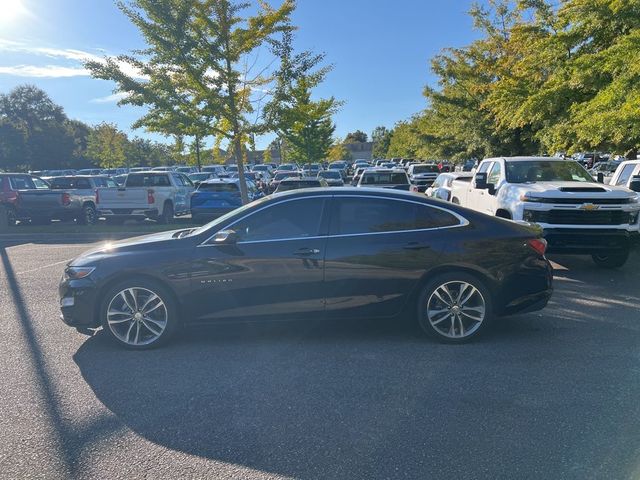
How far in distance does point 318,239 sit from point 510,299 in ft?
6.93

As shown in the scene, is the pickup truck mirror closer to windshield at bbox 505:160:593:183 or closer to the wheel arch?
windshield at bbox 505:160:593:183

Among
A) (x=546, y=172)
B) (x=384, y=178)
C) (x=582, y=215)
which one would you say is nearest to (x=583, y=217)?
(x=582, y=215)

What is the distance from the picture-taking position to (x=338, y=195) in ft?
16.8

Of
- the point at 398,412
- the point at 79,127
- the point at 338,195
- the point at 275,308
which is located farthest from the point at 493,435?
the point at 79,127

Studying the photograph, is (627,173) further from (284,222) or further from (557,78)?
(284,222)

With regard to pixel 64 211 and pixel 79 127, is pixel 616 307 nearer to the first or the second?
pixel 64 211

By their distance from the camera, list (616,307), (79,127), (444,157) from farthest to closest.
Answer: (79,127) → (444,157) → (616,307)

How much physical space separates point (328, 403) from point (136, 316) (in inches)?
91.9

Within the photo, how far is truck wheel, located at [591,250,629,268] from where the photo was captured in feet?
27.0

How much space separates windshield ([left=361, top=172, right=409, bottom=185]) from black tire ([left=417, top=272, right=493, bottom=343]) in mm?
10165

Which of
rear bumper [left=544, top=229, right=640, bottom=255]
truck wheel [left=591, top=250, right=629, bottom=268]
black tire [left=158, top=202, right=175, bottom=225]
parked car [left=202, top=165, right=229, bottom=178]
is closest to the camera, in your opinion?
rear bumper [left=544, top=229, right=640, bottom=255]

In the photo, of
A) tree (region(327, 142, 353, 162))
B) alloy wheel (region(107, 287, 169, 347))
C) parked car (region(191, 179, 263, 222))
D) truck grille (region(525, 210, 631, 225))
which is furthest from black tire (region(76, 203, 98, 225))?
tree (region(327, 142, 353, 162))

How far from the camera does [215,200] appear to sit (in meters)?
14.6

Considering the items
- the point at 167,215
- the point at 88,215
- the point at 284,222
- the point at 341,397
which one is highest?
the point at 284,222
